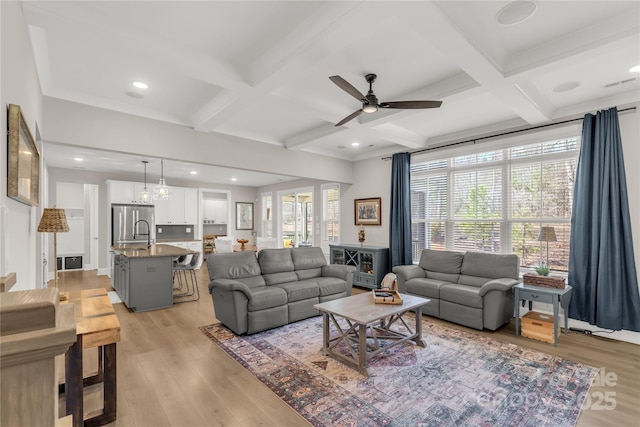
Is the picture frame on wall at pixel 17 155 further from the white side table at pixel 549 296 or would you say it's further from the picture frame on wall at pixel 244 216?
the picture frame on wall at pixel 244 216

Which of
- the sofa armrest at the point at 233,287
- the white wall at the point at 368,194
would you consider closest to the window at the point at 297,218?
the white wall at the point at 368,194

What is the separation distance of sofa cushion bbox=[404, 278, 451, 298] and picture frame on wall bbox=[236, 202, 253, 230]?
Result: 6930mm

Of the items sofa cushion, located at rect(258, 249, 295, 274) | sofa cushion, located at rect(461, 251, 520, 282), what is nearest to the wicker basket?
sofa cushion, located at rect(461, 251, 520, 282)

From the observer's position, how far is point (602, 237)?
3564 millimetres

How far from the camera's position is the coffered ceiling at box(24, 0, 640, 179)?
6.90 feet

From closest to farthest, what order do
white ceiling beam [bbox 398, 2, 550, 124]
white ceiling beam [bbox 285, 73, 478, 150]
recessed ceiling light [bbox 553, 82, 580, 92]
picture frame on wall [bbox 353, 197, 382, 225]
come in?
white ceiling beam [bbox 398, 2, 550, 124], white ceiling beam [bbox 285, 73, 478, 150], recessed ceiling light [bbox 553, 82, 580, 92], picture frame on wall [bbox 353, 197, 382, 225]

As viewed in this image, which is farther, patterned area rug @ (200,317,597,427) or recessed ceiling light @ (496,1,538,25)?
patterned area rug @ (200,317,597,427)

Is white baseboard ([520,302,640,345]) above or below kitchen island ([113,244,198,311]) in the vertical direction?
below

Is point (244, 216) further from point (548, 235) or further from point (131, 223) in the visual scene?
point (548, 235)

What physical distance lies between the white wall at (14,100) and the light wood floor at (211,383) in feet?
3.92

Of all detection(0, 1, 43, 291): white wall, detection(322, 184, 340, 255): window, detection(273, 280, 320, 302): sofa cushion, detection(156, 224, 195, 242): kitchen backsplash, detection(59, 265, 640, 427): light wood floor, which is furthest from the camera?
detection(156, 224, 195, 242): kitchen backsplash

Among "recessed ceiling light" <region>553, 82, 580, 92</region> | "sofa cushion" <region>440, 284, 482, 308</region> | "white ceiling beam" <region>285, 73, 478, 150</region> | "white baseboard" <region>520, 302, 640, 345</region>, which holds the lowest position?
"white baseboard" <region>520, 302, 640, 345</region>

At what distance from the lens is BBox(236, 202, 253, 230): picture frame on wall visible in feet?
33.6

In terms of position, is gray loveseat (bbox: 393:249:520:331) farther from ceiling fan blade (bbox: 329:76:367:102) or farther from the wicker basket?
ceiling fan blade (bbox: 329:76:367:102)
